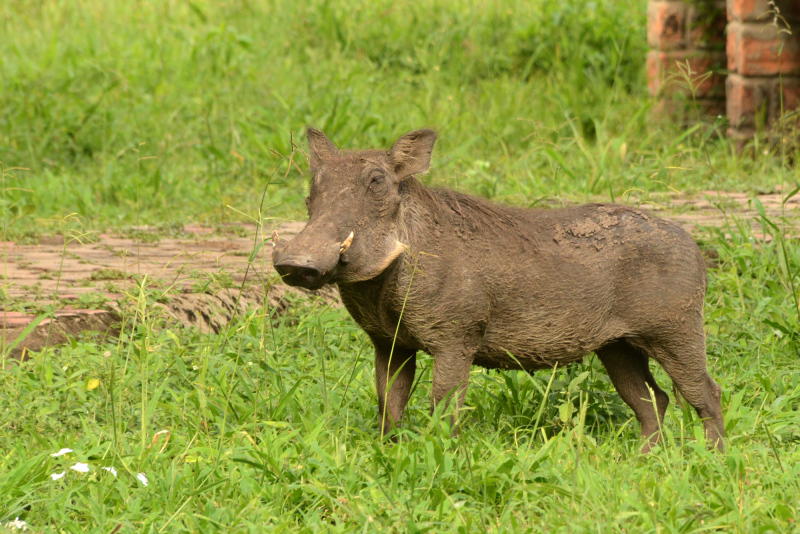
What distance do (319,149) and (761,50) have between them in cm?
513

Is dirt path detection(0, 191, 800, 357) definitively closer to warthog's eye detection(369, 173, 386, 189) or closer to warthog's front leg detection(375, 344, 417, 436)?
warthog's front leg detection(375, 344, 417, 436)

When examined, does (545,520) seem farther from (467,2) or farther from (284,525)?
(467,2)

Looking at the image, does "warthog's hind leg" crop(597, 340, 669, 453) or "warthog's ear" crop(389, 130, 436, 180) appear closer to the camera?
"warthog's ear" crop(389, 130, 436, 180)

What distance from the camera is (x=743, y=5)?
24.1 feet

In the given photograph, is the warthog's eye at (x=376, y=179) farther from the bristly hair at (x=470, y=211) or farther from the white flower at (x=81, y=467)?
the white flower at (x=81, y=467)

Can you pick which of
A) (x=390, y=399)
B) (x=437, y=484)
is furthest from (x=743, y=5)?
(x=437, y=484)

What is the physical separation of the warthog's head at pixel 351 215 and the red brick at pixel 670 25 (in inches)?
213

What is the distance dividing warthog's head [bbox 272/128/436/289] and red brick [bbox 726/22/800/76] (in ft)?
16.1

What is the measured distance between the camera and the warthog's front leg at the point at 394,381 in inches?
141

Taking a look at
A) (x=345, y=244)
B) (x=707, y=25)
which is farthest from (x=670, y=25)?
(x=345, y=244)

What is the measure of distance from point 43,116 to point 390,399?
18.5 ft

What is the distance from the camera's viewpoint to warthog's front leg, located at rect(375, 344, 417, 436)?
3576 mm

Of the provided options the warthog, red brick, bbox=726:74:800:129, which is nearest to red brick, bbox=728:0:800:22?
red brick, bbox=726:74:800:129

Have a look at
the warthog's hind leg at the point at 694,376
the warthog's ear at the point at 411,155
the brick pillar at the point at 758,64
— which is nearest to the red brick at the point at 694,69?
the brick pillar at the point at 758,64
